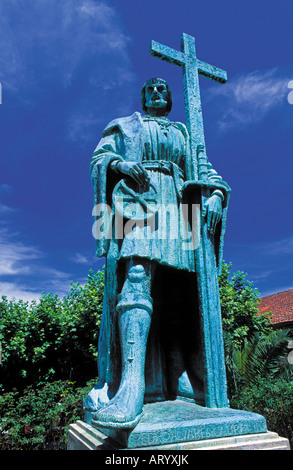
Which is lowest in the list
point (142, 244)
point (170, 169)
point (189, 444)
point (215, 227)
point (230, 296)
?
point (189, 444)

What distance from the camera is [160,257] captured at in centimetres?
296

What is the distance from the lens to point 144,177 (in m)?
3.15

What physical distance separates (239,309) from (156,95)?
1097 cm

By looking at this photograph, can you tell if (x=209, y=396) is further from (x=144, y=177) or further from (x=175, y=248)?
(x=144, y=177)

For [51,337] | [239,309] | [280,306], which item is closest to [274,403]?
[239,309]

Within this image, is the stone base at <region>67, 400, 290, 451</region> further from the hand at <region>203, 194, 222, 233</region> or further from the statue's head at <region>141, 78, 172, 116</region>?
the statue's head at <region>141, 78, 172, 116</region>

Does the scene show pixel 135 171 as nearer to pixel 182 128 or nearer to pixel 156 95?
pixel 182 128

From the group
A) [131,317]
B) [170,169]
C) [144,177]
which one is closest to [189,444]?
[131,317]

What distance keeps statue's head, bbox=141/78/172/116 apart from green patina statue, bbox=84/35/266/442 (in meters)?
0.23

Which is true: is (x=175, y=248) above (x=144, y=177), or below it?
below

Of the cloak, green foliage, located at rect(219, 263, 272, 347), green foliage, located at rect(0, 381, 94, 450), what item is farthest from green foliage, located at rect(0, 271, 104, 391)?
the cloak

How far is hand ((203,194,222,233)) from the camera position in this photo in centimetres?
320

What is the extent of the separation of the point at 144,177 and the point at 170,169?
38cm

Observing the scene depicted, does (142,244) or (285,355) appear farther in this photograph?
(285,355)
